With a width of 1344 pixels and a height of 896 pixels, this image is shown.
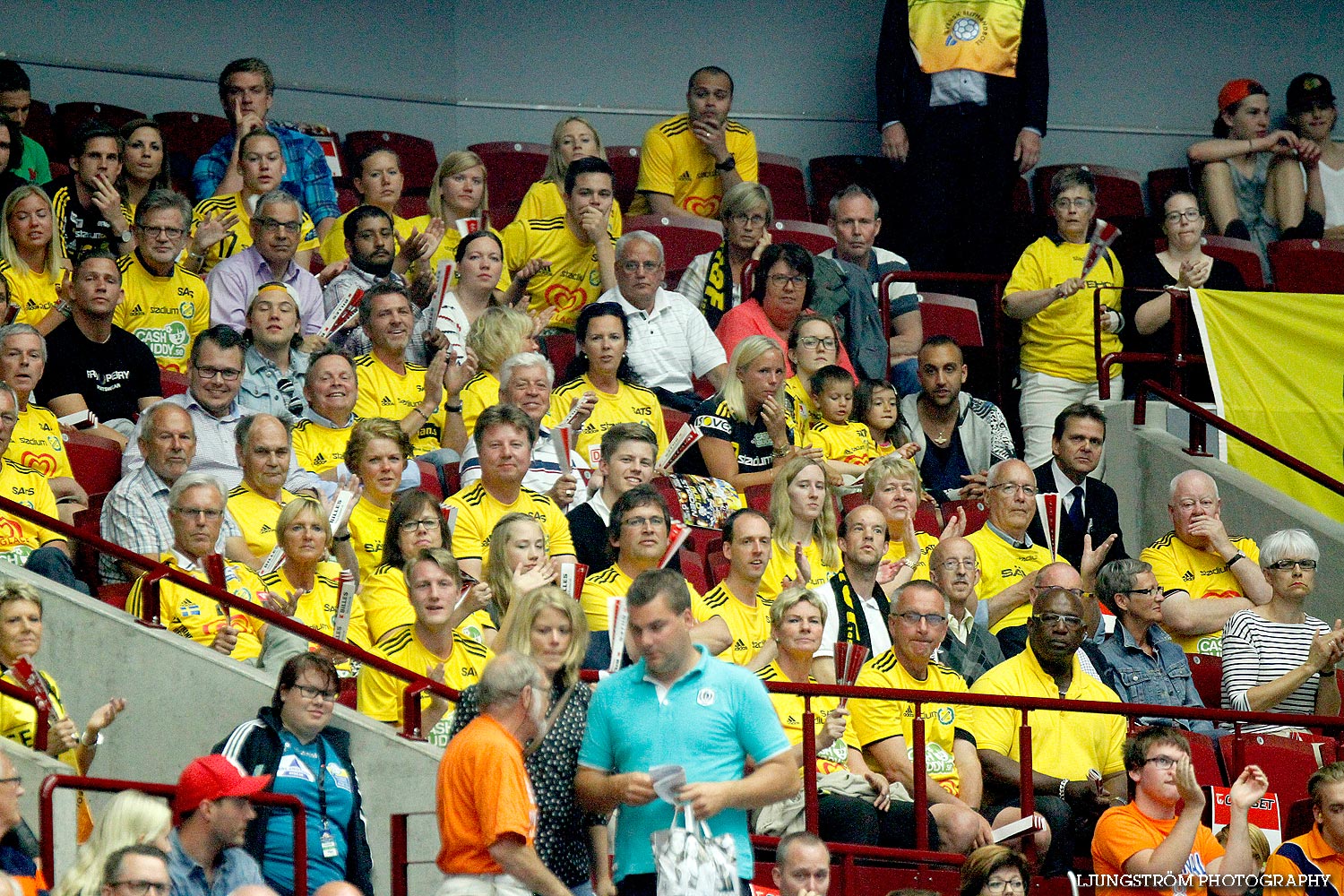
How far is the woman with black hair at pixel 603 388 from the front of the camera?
8.87 meters

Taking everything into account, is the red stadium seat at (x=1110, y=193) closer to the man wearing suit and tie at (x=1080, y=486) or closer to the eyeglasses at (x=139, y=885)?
the man wearing suit and tie at (x=1080, y=486)

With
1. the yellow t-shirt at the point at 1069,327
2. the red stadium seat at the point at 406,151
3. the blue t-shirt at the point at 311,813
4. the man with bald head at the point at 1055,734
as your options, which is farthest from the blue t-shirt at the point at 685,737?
the red stadium seat at the point at 406,151

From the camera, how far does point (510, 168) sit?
471 inches

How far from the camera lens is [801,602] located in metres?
6.89

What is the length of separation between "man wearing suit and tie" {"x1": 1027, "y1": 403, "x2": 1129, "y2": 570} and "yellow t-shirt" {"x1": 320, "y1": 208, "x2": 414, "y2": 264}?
349 cm

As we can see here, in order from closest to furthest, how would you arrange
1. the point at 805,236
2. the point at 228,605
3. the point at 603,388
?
1. the point at 228,605
2. the point at 603,388
3. the point at 805,236

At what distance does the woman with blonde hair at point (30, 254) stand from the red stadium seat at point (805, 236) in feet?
13.2

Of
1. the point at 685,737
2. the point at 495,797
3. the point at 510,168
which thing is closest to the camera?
the point at 495,797

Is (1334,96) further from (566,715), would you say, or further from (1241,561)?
(566,715)

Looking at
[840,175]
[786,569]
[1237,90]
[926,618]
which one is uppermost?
[1237,90]

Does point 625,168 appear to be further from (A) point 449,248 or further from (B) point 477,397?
(B) point 477,397

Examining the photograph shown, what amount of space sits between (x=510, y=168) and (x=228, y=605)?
5733 millimetres

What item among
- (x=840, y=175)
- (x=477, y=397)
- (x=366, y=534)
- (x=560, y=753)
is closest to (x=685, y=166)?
(x=840, y=175)

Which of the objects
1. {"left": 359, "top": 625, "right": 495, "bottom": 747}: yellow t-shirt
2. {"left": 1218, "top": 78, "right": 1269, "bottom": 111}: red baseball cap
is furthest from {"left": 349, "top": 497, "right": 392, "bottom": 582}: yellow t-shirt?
{"left": 1218, "top": 78, "right": 1269, "bottom": 111}: red baseball cap
